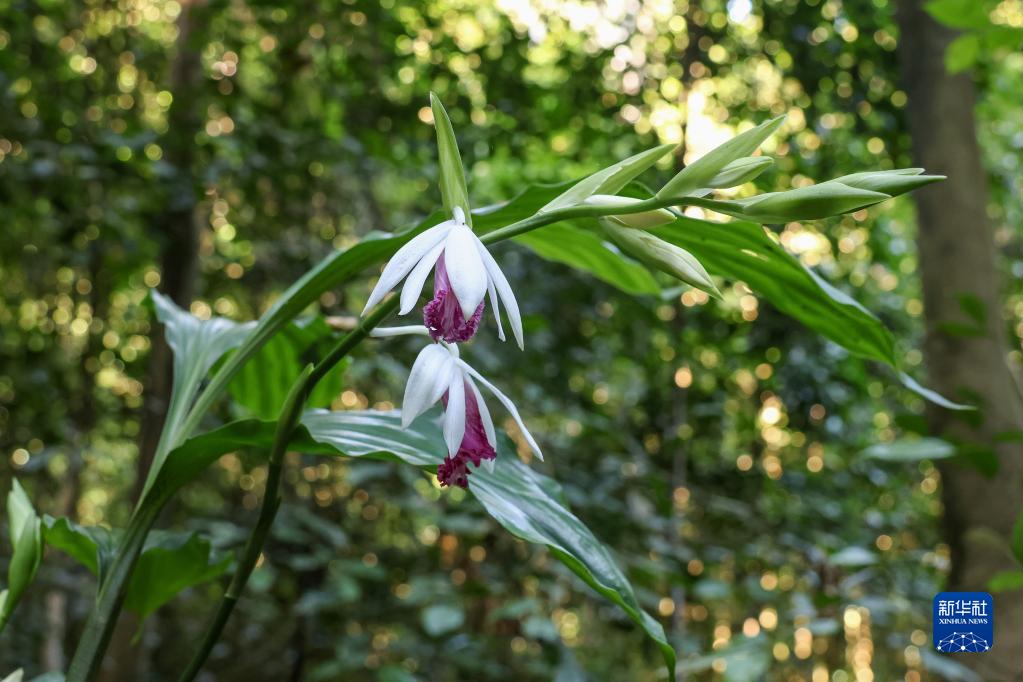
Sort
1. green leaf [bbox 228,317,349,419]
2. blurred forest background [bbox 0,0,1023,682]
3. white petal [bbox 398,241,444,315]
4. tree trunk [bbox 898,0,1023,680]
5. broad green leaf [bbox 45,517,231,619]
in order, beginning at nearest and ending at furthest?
1. white petal [bbox 398,241,444,315]
2. broad green leaf [bbox 45,517,231,619]
3. green leaf [bbox 228,317,349,419]
4. tree trunk [bbox 898,0,1023,680]
5. blurred forest background [bbox 0,0,1023,682]

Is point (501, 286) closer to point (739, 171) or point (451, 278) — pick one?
point (451, 278)

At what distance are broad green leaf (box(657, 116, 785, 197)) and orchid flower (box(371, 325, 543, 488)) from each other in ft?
0.48

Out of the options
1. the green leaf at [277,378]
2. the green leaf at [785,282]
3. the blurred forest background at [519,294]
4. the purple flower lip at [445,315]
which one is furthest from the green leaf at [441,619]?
the purple flower lip at [445,315]

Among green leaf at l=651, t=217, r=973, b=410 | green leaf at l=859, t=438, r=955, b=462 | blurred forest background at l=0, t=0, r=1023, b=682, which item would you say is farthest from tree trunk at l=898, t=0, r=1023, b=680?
green leaf at l=651, t=217, r=973, b=410

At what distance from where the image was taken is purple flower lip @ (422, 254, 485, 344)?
0.44m

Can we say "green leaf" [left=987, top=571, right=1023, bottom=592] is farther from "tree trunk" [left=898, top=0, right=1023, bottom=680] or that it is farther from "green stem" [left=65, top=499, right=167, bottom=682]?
"green stem" [left=65, top=499, right=167, bottom=682]

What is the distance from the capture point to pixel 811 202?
0.45 metres

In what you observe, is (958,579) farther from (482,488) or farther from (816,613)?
(482,488)

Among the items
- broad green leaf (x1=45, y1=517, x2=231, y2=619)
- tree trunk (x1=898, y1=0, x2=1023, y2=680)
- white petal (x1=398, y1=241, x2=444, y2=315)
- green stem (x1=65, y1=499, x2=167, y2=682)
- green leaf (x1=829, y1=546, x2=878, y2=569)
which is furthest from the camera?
tree trunk (x1=898, y1=0, x2=1023, y2=680)

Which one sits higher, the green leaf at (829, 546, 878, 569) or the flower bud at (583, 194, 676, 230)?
the flower bud at (583, 194, 676, 230)

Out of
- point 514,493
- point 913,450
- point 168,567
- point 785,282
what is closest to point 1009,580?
point 913,450

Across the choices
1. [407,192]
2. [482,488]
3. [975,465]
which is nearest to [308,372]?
[482,488]

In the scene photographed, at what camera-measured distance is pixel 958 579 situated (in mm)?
1280

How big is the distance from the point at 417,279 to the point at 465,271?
3 cm
